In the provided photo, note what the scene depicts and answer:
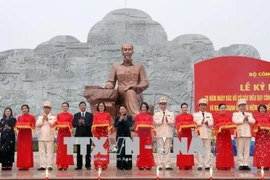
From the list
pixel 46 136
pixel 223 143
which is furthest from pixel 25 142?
pixel 223 143

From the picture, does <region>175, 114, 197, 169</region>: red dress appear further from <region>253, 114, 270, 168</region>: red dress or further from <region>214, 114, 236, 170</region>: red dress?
<region>253, 114, 270, 168</region>: red dress

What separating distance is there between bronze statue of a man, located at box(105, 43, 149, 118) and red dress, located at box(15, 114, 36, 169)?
7.25 ft

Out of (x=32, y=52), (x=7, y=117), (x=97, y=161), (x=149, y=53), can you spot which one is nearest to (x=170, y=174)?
(x=97, y=161)

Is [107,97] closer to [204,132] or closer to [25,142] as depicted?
[25,142]

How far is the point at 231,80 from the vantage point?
10.7m

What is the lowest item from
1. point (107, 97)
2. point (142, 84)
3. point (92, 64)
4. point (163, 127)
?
point (163, 127)

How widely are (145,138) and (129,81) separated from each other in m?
2.13

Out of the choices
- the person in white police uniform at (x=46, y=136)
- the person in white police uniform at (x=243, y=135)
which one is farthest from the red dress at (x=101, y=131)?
the person in white police uniform at (x=243, y=135)

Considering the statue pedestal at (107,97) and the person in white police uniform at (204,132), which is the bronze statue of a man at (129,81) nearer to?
the statue pedestal at (107,97)

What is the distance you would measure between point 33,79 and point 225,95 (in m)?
5.77

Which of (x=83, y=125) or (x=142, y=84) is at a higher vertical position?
(x=142, y=84)

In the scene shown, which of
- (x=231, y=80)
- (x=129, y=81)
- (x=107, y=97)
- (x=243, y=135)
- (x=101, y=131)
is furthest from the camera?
(x=231, y=80)

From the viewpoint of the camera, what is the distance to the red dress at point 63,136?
22.1 ft

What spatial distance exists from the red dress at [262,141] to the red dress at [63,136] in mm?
2840
